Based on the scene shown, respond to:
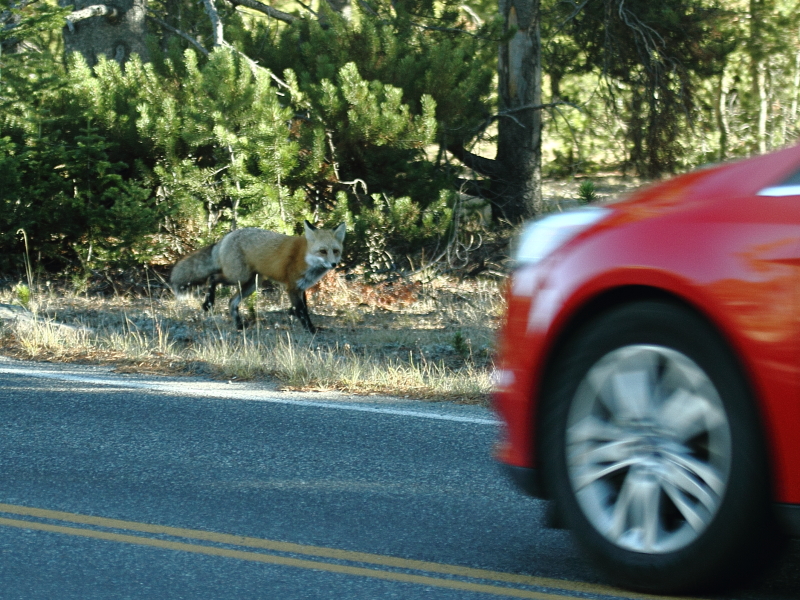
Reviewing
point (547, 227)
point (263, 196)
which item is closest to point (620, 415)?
point (547, 227)

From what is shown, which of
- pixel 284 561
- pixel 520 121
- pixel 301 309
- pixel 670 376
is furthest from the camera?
pixel 520 121

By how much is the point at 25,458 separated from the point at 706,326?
4.17 meters

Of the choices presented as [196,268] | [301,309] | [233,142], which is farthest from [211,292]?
[233,142]

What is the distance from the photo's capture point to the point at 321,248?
12703mm

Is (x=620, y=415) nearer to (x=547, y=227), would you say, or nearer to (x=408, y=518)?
(x=547, y=227)

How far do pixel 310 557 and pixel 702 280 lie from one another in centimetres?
196

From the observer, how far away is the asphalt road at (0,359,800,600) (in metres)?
4.21

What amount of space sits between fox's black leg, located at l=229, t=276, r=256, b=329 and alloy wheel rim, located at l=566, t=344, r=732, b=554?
8.98 metres

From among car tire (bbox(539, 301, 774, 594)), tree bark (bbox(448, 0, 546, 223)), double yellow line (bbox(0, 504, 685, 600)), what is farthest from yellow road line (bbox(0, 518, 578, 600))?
tree bark (bbox(448, 0, 546, 223))

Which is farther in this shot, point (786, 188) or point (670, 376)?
point (670, 376)

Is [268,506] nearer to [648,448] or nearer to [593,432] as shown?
[593,432]

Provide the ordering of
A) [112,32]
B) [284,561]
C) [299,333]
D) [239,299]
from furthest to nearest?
[112,32], [239,299], [299,333], [284,561]

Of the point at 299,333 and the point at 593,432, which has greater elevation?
the point at 593,432

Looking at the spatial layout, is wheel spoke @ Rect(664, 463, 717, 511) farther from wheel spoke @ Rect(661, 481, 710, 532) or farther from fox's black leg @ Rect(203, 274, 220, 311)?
fox's black leg @ Rect(203, 274, 220, 311)
